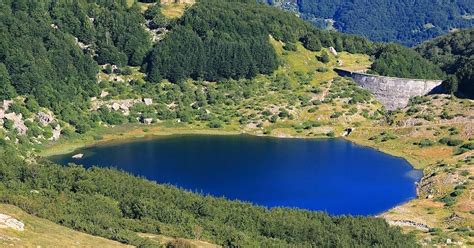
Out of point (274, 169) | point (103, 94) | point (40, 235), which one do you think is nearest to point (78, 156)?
point (274, 169)

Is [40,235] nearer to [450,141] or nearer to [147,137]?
[147,137]

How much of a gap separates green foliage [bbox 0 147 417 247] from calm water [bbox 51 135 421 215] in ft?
81.1

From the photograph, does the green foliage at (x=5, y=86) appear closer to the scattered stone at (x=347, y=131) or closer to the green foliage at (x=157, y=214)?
the green foliage at (x=157, y=214)

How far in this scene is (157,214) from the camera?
82.1 m

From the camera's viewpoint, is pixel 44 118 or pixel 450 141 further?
pixel 44 118

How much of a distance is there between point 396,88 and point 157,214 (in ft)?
374

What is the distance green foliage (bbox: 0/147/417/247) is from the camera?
250 ft

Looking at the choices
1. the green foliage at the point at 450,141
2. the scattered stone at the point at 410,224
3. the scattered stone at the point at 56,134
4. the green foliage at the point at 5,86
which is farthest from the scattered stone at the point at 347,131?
the green foliage at the point at 5,86

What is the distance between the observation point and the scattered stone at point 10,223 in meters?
64.1

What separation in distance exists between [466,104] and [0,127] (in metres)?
99.3

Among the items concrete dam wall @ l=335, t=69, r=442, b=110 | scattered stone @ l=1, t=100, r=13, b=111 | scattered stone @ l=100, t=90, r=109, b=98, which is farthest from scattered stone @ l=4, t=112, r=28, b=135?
concrete dam wall @ l=335, t=69, r=442, b=110

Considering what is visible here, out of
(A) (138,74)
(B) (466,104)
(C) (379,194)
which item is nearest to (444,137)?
(B) (466,104)

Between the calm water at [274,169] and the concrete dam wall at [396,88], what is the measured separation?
28453mm

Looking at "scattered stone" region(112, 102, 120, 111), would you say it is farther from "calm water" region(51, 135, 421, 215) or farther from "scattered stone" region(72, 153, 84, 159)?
"scattered stone" region(72, 153, 84, 159)
